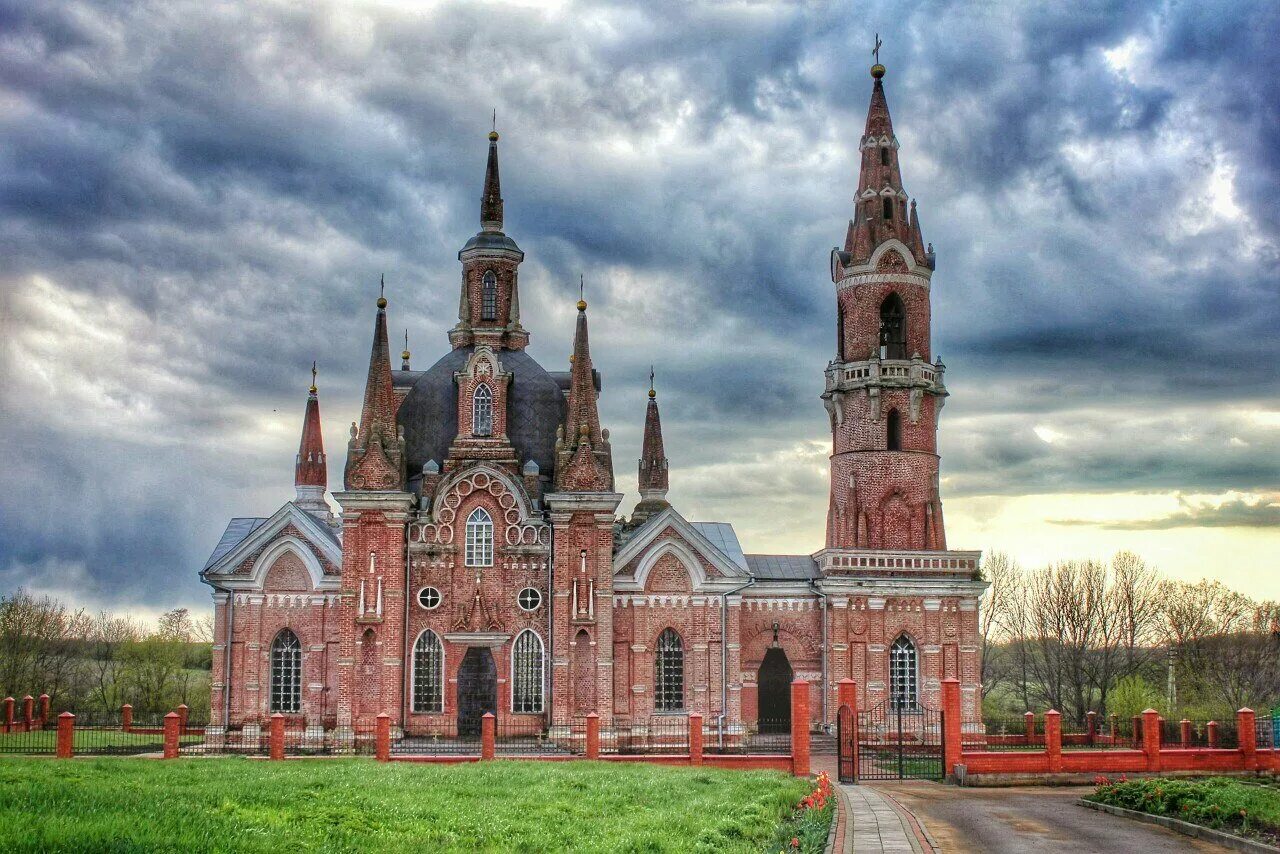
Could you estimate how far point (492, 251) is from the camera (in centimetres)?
4703

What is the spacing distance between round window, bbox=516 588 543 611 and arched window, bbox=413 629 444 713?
8.80ft

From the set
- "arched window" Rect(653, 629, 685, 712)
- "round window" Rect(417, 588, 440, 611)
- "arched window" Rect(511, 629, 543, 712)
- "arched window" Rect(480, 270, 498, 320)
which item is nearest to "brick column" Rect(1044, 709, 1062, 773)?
"arched window" Rect(653, 629, 685, 712)

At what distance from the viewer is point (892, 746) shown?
4056 cm

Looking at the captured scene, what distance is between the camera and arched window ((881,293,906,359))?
159 ft

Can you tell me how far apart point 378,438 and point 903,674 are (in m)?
18.4

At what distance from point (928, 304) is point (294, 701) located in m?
25.1

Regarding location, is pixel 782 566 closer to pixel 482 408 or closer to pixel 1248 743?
pixel 482 408

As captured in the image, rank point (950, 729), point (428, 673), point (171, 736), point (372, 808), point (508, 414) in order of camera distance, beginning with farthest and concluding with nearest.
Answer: point (508, 414)
point (428, 673)
point (171, 736)
point (950, 729)
point (372, 808)

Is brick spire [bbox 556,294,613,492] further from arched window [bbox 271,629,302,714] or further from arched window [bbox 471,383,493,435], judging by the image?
arched window [bbox 271,629,302,714]

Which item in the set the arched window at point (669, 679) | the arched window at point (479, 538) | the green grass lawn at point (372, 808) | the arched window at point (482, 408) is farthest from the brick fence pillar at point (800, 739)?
the arched window at point (482, 408)

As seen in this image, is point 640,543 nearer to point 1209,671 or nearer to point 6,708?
point 6,708

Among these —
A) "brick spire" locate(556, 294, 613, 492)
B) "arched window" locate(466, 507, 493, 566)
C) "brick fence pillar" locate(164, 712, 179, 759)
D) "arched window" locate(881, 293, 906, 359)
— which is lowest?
"brick fence pillar" locate(164, 712, 179, 759)

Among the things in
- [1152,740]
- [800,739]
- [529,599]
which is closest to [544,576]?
[529,599]

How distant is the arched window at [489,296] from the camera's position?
4697 centimetres
